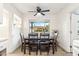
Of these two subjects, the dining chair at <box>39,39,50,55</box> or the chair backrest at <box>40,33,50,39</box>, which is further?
the dining chair at <box>39,39,50,55</box>

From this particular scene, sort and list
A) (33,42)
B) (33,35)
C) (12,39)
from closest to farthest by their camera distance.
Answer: (12,39) → (33,35) → (33,42)

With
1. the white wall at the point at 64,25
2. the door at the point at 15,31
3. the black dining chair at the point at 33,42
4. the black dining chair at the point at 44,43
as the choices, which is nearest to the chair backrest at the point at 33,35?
the black dining chair at the point at 33,42

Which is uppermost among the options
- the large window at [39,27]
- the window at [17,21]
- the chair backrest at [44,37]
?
the window at [17,21]

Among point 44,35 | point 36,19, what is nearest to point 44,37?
point 44,35

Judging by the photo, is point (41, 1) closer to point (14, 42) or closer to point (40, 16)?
point (40, 16)

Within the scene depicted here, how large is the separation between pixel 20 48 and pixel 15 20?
0.48 m

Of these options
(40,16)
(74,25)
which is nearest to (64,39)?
(74,25)

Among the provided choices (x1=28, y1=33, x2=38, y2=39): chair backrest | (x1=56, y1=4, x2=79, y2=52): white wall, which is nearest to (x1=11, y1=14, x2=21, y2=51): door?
(x1=28, y1=33, x2=38, y2=39): chair backrest

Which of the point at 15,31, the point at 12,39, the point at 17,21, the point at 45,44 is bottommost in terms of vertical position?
the point at 45,44

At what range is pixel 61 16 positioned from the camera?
1.88 m

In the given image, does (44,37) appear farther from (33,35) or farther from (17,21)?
(17,21)

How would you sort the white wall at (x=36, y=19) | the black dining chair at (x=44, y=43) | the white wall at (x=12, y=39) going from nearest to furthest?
the white wall at (x=12, y=39)
the white wall at (x=36, y=19)
the black dining chair at (x=44, y=43)

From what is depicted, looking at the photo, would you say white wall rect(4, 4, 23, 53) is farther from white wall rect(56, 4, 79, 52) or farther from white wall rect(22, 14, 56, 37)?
white wall rect(56, 4, 79, 52)

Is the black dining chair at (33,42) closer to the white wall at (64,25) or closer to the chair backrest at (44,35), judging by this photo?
the chair backrest at (44,35)
